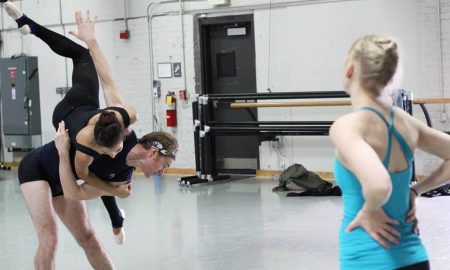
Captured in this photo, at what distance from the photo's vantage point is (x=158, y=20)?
1282 centimetres

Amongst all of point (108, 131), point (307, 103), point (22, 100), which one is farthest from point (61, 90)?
point (108, 131)

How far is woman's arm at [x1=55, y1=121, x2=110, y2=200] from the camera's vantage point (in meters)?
4.45

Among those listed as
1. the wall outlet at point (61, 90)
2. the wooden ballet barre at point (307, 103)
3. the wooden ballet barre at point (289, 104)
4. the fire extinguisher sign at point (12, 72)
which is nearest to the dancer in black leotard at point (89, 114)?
the wooden ballet barre at point (307, 103)

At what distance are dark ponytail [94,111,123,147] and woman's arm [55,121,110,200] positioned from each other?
14.4 inches

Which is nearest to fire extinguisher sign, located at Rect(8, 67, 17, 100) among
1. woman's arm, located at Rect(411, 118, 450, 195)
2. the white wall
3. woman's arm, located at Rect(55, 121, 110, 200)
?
the white wall

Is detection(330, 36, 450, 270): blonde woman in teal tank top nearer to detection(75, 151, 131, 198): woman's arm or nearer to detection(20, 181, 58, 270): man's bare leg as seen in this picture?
detection(75, 151, 131, 198): woman's arm

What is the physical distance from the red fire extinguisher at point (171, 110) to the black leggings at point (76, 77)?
6824 millimetres

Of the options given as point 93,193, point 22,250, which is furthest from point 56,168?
point 22,250

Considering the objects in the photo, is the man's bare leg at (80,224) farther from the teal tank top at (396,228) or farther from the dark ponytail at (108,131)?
the teal tank top at (396,228)

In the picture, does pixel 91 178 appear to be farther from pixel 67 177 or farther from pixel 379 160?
pixel 379 160

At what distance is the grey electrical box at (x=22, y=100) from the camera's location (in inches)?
566

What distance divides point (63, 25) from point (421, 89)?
6918mm

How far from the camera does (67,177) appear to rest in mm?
4445

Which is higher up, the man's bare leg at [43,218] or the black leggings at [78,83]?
the black leggings at [78,83]
